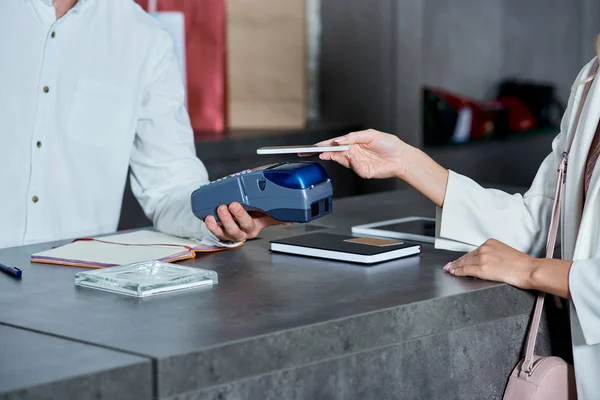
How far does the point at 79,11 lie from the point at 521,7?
282 centimetres

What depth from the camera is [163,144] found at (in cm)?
216

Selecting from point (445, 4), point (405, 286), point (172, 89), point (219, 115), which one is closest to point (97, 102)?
point (172, 89)

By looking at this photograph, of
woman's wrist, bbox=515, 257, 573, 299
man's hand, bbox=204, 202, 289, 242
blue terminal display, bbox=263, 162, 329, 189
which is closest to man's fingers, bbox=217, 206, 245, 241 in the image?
man's hand, bbox=204, 202, 289, 242

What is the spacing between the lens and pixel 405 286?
1476 mm

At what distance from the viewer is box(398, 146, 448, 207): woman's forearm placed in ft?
6.02

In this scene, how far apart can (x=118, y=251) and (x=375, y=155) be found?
19.8 inches

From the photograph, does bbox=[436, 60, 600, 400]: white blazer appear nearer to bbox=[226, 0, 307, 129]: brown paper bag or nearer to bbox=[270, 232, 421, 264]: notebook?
bbox=[270, 232, 421, 264]: notebook

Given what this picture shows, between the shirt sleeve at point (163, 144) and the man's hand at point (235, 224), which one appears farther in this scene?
the shirt sleeve at point (163, 144)

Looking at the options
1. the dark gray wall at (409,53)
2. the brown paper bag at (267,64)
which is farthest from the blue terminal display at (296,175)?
the dark gray wall at (409,53)

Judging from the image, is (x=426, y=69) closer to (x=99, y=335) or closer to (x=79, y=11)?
(x=79, y=11)

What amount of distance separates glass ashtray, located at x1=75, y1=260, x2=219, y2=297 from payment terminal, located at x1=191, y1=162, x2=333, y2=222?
0.67ft

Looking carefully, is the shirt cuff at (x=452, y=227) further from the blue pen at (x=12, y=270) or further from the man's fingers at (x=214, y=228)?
the blue pen at (x=12, y=270)

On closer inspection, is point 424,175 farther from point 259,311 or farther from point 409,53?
point 409,53

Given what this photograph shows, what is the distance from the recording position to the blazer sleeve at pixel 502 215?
5.87 ft
